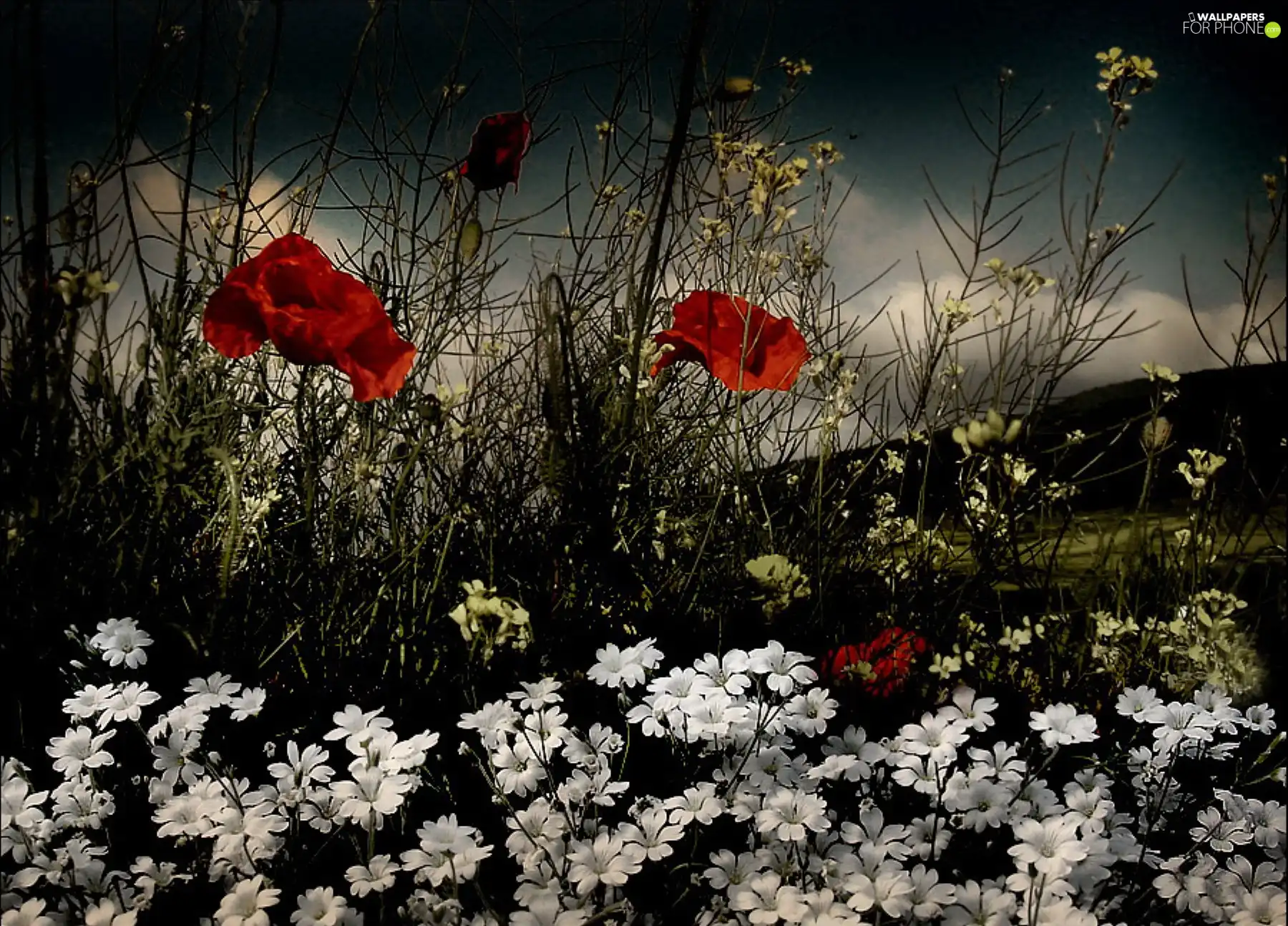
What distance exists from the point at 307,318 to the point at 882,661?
32.3 inches

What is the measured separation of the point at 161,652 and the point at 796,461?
1.00m

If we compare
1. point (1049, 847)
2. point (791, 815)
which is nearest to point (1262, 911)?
point (1049, 847)

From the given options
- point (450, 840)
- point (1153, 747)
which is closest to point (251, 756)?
point (450, 840)

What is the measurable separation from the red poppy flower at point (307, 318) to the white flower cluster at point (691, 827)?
0.38 m

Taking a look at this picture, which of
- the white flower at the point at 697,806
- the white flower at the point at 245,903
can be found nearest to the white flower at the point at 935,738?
the white flower at the point at 697,806

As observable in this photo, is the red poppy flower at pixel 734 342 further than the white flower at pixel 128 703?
Yes

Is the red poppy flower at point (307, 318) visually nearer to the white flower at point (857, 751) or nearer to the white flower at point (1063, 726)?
the white flower at point (857, 751)

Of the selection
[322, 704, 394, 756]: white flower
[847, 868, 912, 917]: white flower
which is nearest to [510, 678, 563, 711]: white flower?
[322, 704, 394, 756]: white flower

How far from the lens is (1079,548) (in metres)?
2.21

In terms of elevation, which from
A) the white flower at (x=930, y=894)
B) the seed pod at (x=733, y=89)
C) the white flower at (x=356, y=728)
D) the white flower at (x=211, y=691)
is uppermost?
the seed pod at (x=733, y=89)

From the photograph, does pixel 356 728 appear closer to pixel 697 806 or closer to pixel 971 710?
pixel 697 806

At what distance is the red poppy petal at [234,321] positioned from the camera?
1340 millimetres

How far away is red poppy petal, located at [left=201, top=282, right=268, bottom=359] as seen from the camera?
1340 mm

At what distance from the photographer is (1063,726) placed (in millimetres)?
1150
